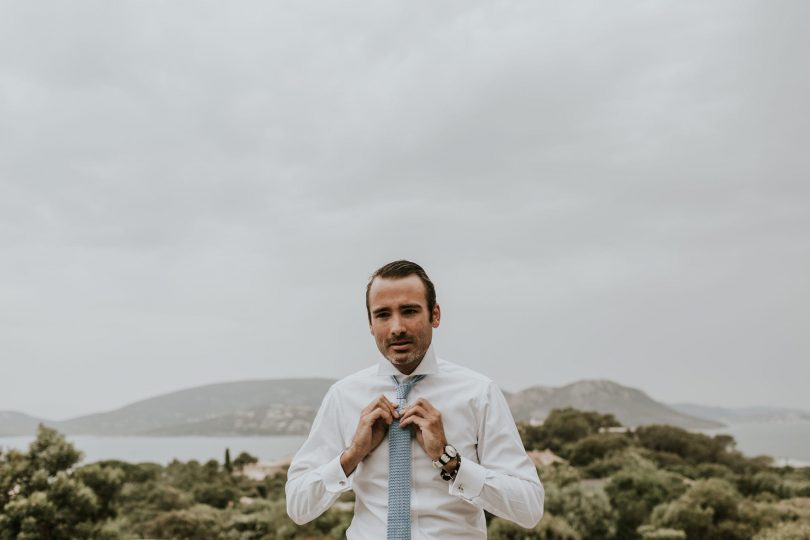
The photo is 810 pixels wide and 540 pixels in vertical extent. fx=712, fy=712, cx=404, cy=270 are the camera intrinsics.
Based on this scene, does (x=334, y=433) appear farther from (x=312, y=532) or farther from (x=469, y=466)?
(x=312, y=532)

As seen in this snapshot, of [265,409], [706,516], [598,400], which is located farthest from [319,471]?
[598,400]

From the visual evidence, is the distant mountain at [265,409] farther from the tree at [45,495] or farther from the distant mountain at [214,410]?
the tree at [45,495]

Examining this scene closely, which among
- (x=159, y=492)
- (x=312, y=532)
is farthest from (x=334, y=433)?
(x=159, y=492)

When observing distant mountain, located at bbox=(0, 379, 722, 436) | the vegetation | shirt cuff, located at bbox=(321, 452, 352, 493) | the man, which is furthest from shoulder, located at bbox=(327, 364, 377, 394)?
distant mountain, located at bbox=(0, 379, 722, 436)

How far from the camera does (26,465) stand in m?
13.3

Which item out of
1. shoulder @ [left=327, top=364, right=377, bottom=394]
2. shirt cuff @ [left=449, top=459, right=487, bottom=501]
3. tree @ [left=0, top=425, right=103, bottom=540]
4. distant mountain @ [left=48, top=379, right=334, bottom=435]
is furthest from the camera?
distant mountain @ [left=48, top=379, right=334, bottom=435]

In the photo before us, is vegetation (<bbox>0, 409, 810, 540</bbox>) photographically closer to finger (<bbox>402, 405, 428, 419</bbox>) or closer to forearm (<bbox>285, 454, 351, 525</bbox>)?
forearm (<bbox>285, 454, 351, 525</bbox>)

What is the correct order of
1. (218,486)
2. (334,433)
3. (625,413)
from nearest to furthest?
(334,433), (218,486), (625,413)

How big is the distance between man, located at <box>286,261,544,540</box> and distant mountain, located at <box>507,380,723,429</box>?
Answer: 227 feet

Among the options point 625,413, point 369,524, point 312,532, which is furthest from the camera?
point 625,413

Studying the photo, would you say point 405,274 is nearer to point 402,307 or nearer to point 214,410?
point 402,307

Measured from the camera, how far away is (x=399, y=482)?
5.91 feet

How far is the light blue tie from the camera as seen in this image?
1.77m

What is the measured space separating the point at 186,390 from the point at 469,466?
76998 mm
